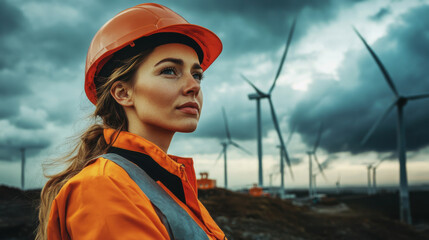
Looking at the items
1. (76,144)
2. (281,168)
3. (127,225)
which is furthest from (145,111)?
(281,168)

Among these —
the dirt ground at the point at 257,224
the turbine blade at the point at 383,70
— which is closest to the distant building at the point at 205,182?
the dirt ground at the point at 257,224

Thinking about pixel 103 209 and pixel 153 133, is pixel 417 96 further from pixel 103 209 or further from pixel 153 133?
pixel 103 209

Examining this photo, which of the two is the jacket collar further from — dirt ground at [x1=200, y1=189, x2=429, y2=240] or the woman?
dirt ground at [x1=200, y1=189, x2=429, y2=240]

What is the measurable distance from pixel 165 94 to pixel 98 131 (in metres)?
0.65

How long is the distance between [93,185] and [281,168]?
191ft

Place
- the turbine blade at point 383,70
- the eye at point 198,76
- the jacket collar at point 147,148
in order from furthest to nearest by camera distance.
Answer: the turbine blade at point 383,70 → the eye at point 198,76 → the jacket collar at point 147,148

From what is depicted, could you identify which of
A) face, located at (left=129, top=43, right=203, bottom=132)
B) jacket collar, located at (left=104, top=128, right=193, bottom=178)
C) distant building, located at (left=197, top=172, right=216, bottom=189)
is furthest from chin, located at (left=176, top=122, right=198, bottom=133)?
distant building, located at (left=197, top=172, right=216, bottom=189)

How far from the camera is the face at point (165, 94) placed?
2.24m

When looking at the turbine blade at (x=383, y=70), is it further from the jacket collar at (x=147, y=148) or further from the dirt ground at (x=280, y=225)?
the jacket collar at (x=147, y=148)

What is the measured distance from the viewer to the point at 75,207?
158 cm

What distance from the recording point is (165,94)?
2.22m

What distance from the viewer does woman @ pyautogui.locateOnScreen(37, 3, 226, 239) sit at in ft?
5.07

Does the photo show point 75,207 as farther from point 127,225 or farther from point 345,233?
point 345,233

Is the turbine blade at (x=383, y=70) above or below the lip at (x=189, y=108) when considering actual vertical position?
above
